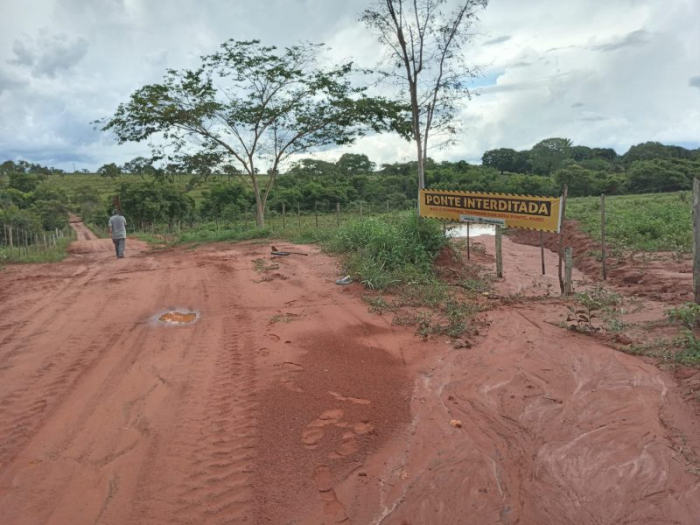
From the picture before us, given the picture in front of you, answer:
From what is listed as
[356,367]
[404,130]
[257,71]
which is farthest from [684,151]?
[356,367]

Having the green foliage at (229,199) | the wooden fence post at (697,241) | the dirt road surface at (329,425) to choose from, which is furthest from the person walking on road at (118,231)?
the green foliage at (229,199)

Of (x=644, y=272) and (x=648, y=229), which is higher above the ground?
(x=648, y=229)

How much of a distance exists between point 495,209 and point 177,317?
239 inches

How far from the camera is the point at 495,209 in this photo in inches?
369

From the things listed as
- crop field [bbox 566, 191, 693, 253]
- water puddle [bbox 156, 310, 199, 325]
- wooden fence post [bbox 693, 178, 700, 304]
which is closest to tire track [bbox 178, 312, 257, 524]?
water puddle [bbox 156, 310, 199, 325]

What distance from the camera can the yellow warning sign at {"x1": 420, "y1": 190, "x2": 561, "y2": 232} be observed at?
869 centimetres

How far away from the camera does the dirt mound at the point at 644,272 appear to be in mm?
8013

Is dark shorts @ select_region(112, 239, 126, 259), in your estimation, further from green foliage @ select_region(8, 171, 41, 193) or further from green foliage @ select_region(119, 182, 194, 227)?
green foliage @ select_region(8, 171, 41, 193)

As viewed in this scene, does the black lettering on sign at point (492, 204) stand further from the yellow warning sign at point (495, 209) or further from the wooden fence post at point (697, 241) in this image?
the wooden fence post at point (697, 241)

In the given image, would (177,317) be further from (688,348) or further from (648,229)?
(648,229)

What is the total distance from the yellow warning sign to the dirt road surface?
2.57 metres

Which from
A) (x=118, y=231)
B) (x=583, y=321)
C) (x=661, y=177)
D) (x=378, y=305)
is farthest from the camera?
(x=661, y=177)

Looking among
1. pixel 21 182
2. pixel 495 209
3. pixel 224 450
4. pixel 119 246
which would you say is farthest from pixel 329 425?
pixel 21 182

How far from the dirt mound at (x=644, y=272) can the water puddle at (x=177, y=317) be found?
7.19 metres
